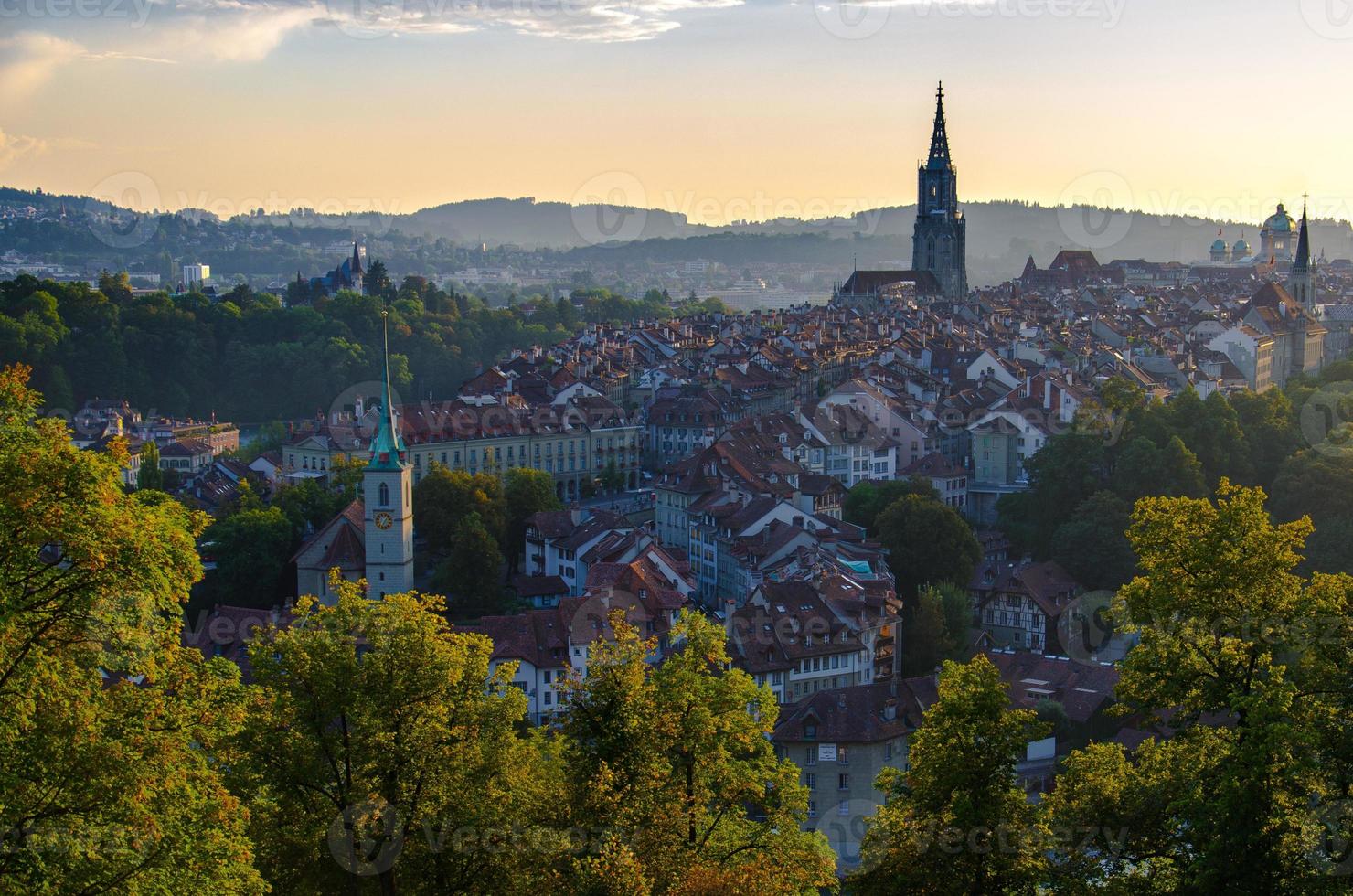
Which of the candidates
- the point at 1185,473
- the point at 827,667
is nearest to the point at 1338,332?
the point at 1185,473

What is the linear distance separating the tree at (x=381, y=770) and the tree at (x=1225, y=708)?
5.60 m

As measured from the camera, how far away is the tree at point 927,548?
135 feet

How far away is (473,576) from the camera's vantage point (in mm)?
38875

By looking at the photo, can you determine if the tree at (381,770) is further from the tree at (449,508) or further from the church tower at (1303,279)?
the church tower at (1303,279)

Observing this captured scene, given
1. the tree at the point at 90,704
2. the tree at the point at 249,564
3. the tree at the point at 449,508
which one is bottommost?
the tree at the point at 249,564

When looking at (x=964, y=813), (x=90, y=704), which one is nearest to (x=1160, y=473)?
(x=964, y=813)

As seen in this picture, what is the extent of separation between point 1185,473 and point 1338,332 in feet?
176

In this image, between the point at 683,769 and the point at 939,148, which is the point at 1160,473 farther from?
the point at 939,148

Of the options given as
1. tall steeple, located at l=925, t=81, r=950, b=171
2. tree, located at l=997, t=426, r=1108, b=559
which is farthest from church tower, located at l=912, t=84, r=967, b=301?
tree, located at l=997, t=426, r=1108, b=559

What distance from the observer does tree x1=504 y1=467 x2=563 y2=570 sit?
45.0 m

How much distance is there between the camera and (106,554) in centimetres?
1200

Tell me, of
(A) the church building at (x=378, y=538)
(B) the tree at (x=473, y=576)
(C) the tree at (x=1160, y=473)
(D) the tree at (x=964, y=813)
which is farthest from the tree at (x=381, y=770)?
(C) the tree at (x=1160, y=473)

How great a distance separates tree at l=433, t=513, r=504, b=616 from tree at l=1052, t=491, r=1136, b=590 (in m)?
15.1

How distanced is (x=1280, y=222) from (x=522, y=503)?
10987 centimetres
